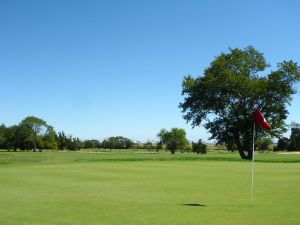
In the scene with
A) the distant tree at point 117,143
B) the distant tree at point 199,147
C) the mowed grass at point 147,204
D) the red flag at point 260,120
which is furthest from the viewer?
the distant tree at point 117,143

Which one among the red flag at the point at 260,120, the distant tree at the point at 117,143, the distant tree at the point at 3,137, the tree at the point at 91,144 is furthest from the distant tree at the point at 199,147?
the red flag at the point at 260,120

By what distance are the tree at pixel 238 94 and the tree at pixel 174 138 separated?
312 feet

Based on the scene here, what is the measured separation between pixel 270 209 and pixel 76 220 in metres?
5.66

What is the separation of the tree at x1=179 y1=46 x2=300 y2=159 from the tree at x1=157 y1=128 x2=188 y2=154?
95110 mm

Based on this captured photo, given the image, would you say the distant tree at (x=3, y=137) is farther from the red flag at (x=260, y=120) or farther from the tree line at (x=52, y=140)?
the red flag at (x=260, y=120)

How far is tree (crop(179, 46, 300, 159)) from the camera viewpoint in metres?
63.1

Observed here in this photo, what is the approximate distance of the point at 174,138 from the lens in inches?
6555

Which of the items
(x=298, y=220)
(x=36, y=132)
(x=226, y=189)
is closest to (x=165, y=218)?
(x=298, y=220)

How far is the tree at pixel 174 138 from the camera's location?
163675 mm

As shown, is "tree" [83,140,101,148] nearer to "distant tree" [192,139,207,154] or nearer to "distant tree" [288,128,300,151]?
"distant tree" [192,139,207,154]

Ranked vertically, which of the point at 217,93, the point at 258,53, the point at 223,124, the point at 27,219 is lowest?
the point at 27,219

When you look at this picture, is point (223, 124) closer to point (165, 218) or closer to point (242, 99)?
point (242, 99)

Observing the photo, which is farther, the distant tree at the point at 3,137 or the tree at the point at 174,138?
the tree at the point at 174,138

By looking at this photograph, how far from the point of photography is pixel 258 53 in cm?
6569
